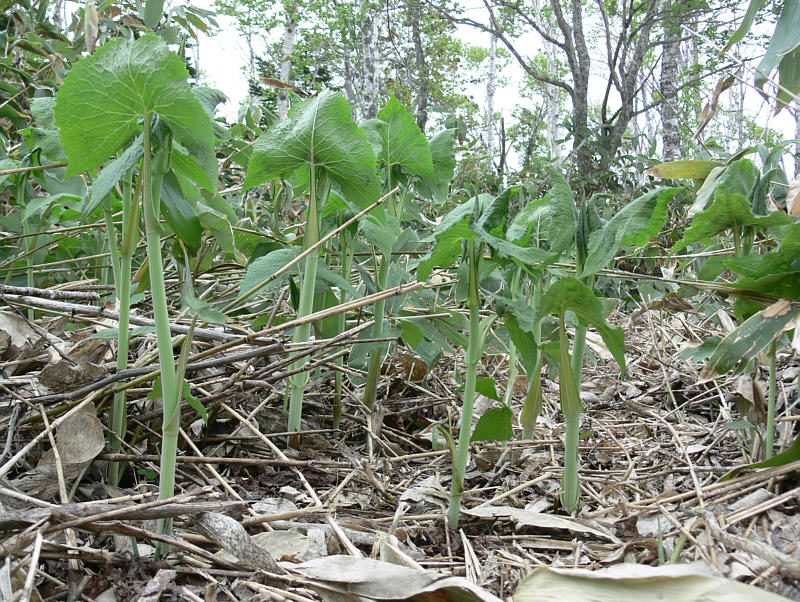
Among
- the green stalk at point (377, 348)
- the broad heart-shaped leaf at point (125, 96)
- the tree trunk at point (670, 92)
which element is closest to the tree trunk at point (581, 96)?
the tree trunk at point (670, 92)

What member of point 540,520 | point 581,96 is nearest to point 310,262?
point 540,520

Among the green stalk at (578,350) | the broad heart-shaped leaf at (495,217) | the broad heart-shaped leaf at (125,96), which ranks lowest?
the green stalk at (578,350)

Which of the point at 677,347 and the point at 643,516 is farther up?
the point at 677,347

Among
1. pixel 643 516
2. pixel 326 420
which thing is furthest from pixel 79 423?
pixel 643 516

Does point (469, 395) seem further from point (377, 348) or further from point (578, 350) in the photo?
point (377, 348)

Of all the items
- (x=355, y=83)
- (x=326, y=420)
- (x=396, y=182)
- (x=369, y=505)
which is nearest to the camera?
(x=369, y=505)

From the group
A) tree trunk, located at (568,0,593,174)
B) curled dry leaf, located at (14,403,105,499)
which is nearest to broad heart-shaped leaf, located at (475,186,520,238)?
curled dry leaf, located at (14,403,105,499)

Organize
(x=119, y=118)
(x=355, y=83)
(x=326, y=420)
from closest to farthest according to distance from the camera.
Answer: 1. (x=119, y=118)
2. (x=326, y=420)
3. (x=355, y=83)

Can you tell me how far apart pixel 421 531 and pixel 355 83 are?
16335mm

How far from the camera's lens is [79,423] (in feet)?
3.06

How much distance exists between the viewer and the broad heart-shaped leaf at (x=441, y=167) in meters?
1.33

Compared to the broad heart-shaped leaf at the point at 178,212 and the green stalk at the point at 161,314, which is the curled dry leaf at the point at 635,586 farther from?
the broad heart-shaped leaf at the point at 178,212

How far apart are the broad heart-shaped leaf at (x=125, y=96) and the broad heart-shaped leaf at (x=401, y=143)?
514mm

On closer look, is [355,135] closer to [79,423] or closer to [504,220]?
[504,220]
